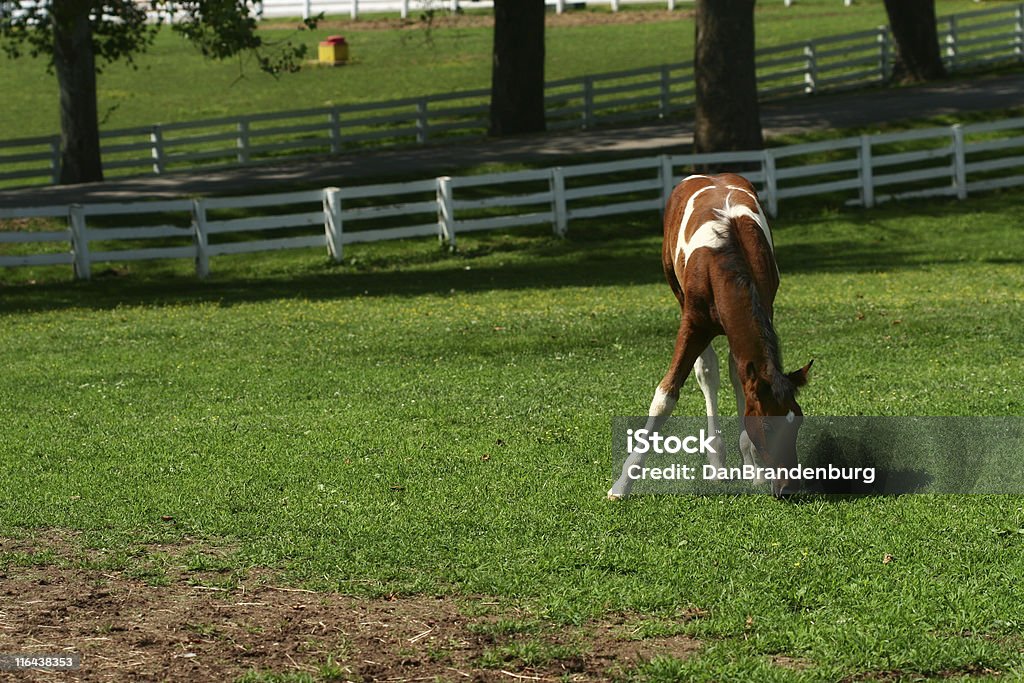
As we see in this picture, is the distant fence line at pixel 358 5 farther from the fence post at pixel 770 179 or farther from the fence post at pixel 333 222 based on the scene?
the fence post at pixel 333 222

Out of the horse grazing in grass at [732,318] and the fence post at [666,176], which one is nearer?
the horse grazing in grass at [732,318]

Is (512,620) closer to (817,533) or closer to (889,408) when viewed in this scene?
(817,533)

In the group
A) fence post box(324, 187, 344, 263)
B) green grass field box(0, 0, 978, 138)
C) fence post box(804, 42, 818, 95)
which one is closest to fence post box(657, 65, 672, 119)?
fence post box(804, 42, 818, 95)

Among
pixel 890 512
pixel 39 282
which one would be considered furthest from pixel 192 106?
pixel 890 512

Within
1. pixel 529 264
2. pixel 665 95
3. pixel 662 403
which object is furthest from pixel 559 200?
pixel 662 403

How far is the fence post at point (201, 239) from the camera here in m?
21.0

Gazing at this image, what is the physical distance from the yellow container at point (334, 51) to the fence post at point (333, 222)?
2764cm

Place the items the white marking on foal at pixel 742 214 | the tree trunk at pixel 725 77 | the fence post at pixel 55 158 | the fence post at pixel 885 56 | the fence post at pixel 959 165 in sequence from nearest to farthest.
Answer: the white marking on foal at pixel 742 214 < the tree trunk at pixel 725 77 < the fence post at pixel 959 165 < the fence post at pixel 55 158 < the fence post at pixel 885 56

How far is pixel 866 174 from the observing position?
25047 mm

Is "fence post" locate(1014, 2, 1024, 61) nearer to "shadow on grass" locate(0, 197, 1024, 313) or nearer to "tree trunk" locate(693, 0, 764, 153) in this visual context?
"shadow on grass" locate(0, 197, 1024, 313)

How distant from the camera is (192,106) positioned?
1672 inches

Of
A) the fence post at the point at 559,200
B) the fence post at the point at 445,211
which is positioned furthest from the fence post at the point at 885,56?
the fence post at the point at 445,211

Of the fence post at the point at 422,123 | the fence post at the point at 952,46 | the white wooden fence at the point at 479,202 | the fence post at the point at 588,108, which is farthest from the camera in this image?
the fence post at the point at 952,46

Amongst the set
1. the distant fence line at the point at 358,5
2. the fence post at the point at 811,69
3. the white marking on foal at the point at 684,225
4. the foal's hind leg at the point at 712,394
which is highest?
the distant fence line at the point at 358,5
